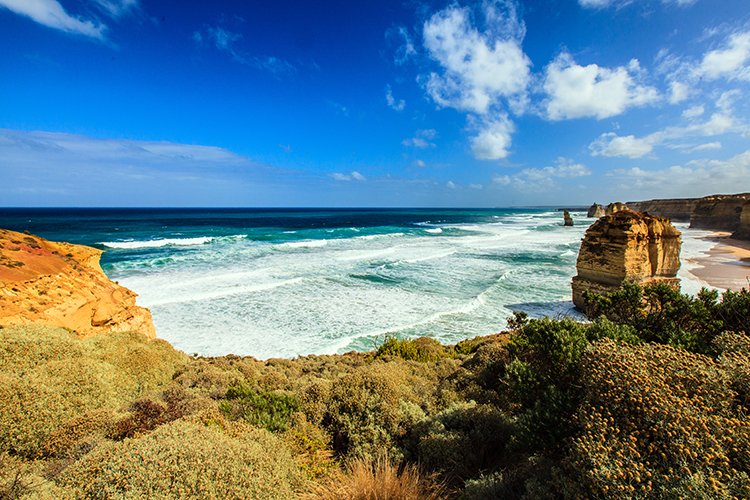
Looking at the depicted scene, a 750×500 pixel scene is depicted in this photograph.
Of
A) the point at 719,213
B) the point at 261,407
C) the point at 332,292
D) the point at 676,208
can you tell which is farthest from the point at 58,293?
the point at 676,208

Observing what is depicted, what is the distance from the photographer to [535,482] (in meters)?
3.48

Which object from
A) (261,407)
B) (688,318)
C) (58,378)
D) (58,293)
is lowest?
(261,407)

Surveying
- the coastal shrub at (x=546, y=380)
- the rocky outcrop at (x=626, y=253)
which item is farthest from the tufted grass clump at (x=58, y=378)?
the rocky outcrop at (x=626, y=253)

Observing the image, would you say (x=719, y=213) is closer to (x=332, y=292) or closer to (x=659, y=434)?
(x=332, y=292)

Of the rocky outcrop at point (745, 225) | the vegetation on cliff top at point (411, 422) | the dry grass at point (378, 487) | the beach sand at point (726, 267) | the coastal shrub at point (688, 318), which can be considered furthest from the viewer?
the rocky outcrop at point (745, 225)

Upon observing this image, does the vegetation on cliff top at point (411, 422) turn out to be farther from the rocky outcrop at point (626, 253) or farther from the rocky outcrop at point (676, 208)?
the rocky outcrop at point (676, 208)

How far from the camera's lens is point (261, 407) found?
18.7 feet

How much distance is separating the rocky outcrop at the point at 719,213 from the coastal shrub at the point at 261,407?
81853 mm

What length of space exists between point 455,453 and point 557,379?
1784 mm

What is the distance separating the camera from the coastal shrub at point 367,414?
5.45 metres

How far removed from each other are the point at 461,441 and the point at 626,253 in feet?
50.6

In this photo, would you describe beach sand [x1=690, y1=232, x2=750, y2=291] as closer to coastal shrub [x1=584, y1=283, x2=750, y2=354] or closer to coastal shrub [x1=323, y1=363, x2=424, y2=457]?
coastal shrub [x1=584, y1=283, x2=750, y2=354]

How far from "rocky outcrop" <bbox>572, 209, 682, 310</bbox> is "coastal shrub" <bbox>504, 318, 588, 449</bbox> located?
42.7 feet

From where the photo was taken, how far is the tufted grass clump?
478 centimetres
